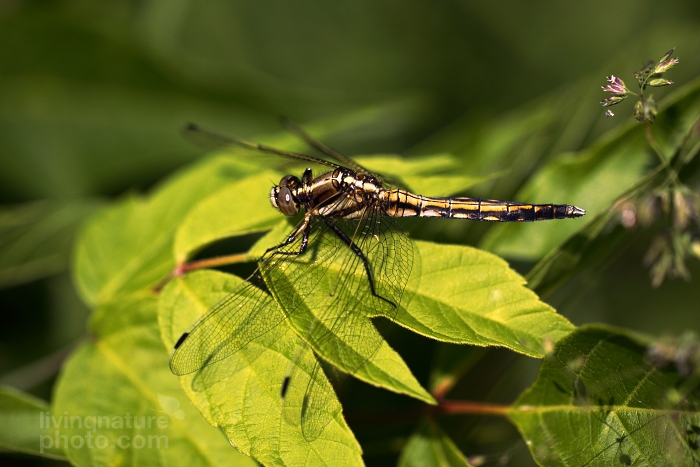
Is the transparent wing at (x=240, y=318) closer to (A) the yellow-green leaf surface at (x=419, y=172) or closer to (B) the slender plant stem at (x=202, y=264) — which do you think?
(B) the slender plant stem at (x=202, y=264)

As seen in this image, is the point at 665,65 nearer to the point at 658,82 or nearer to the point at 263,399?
the point at 658,82

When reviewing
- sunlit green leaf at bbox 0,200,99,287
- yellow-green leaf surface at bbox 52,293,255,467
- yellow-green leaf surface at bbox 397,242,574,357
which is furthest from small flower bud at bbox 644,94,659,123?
sunlit green leaf at bbox 0,200,99,287

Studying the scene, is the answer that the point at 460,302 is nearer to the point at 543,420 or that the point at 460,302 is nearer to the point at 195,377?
the point at 543,420

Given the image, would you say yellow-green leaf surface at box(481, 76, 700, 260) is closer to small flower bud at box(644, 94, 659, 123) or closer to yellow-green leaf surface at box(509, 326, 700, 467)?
small flower bud at box(644, 94, 659, 123)

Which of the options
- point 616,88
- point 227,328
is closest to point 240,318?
point 227,328

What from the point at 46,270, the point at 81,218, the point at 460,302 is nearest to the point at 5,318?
the point at 46,270
